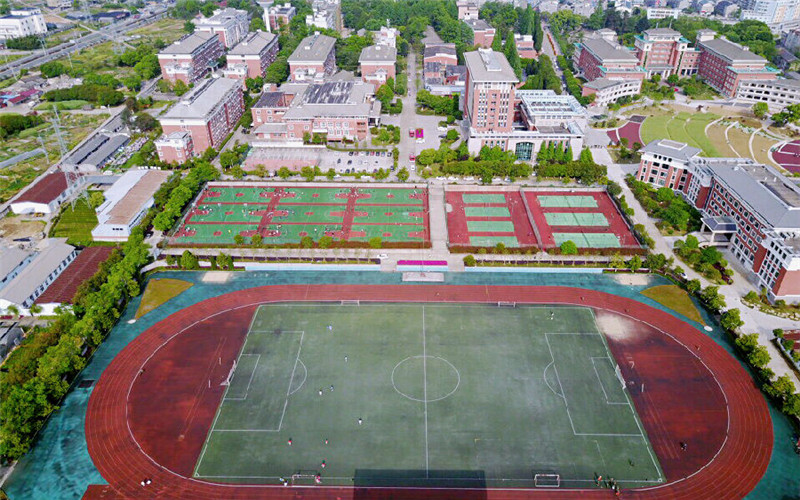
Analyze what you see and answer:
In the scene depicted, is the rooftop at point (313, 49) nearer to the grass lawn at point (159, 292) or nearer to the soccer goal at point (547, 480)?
the grass lawn at point (159, 292)

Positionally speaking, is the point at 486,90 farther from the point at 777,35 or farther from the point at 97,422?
the point at 777,35

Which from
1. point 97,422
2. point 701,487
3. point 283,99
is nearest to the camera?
point 701,487

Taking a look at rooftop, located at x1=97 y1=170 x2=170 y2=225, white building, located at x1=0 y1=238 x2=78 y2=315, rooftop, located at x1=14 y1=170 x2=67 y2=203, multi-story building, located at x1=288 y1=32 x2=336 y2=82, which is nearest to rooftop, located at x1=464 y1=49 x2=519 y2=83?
multi-story building, located at x1=288 y1=32 x2=336 y2=82

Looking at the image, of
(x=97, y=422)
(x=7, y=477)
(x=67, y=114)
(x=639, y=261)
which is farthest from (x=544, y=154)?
(x=67, y=114)

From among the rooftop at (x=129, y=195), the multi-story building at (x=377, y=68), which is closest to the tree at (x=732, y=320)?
the rooftop at (x=129, y=195)

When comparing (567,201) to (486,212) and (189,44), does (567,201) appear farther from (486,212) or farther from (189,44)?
(189,44)

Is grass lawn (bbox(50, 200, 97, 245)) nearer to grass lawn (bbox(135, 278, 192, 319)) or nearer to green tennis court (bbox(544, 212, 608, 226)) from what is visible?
grass lawn (bbox(135, 278, 192, 319))

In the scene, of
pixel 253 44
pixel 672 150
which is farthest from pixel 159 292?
pixel 253 44
